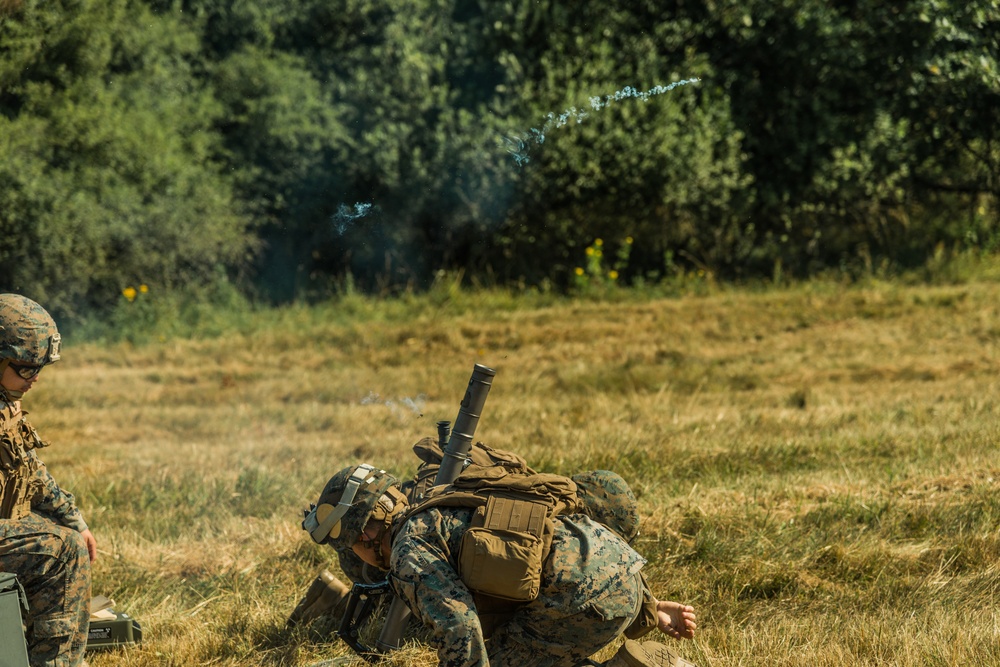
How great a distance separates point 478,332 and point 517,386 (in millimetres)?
1886

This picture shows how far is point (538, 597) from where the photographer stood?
13.2ft

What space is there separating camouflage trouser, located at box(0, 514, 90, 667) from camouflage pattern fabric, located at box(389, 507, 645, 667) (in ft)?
4.33

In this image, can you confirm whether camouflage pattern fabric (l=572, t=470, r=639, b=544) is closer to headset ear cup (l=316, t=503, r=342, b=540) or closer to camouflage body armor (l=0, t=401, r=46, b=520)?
headset ear cup (l=316, t=503, r=342, b=540)

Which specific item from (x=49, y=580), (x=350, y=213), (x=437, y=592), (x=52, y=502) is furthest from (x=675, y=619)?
(x=350, y=213)

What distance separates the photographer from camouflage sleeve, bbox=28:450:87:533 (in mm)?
4512

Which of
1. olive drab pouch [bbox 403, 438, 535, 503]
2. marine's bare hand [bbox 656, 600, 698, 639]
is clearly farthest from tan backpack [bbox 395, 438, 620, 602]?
marine's bare hand [bbox 656, 600, 698, 639]

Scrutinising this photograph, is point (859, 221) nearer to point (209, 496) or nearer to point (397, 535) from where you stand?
point (209, 496)

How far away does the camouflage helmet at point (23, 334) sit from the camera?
14.3ft

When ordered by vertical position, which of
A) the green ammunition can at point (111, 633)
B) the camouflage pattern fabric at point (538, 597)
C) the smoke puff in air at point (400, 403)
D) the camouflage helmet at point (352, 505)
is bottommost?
the smoke puff in air at point (400, 403)

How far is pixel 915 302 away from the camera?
1251 centimetres

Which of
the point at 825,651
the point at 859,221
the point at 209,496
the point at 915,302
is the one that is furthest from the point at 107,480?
the point at 859,221

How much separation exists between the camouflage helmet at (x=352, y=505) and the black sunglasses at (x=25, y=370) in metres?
1.22

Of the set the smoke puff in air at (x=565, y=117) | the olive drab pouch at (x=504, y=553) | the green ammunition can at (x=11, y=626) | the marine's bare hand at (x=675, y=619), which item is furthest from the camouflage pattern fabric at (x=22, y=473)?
the smoke puff in air at (x=565, y=117)

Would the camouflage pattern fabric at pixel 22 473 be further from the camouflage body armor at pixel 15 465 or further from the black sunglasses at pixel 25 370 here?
the black sunglasses at pixel 25 370
